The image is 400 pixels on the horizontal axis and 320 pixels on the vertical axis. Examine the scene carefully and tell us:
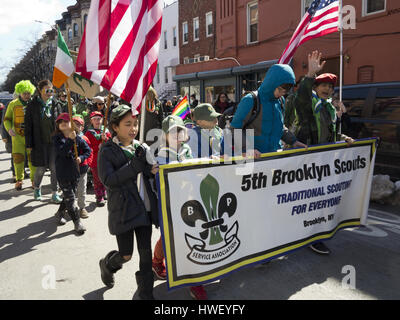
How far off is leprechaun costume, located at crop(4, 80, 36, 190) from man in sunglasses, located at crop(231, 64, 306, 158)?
5.16m

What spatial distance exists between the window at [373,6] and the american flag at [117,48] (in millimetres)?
11796

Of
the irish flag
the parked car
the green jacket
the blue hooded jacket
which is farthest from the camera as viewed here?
the parked car

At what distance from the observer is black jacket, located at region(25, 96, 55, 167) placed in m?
6.00

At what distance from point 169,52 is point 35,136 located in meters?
27.0

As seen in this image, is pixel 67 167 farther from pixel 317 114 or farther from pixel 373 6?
pixel 373 6

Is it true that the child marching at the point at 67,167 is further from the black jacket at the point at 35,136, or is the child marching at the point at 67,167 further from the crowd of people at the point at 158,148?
the black jacket at the point at 35,136

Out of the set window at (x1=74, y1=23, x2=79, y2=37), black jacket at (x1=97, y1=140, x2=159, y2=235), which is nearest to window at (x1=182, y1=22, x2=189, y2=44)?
black jacket at (x1=97, y1=140, x2=159, y2=235)

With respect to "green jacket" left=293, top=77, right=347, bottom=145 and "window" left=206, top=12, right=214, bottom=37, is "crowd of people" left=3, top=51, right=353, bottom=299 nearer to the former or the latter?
"green jacket" left=293, top=77, right=347, bottom=145

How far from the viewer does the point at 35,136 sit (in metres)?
6.02

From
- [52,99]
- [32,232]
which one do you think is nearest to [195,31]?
[52,99]

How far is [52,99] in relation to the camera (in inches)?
249

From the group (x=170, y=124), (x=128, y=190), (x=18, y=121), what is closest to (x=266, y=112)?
(x=170, y=124)
